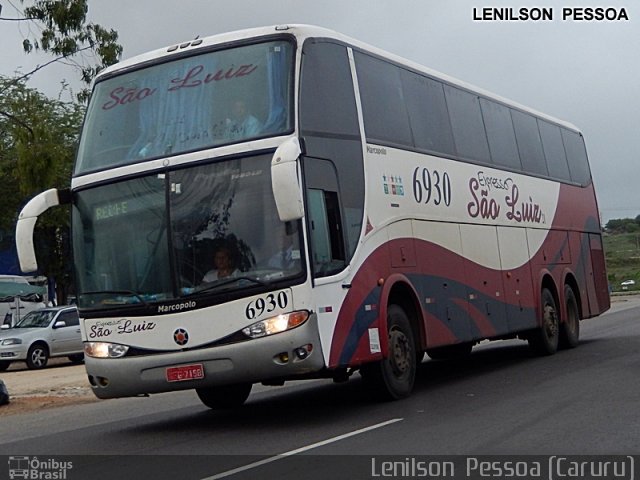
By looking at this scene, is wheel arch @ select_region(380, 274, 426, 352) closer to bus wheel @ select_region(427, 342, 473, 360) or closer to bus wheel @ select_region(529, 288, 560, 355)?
bus wheel @ select_region(427, 342, 473, 360)

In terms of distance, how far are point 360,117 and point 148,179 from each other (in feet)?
8.69

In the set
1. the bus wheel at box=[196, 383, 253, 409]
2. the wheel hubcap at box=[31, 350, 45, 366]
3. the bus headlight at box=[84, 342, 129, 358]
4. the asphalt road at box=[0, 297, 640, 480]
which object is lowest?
the asphalt road at box=[0, 297, 640, 480]

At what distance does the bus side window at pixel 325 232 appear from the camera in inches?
425

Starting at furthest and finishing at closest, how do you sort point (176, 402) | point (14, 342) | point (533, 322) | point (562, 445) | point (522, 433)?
point (14, 342) < point (533, 322) < point (176, 402) < point (522, 433) < point (562, 445)

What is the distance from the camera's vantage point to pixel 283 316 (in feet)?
34.1

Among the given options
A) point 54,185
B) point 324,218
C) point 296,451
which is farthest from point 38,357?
point 296,451

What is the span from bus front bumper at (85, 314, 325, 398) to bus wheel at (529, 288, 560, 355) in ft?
26.6

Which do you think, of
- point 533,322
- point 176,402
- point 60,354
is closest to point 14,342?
point 60,354

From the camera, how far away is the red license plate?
34.6ft

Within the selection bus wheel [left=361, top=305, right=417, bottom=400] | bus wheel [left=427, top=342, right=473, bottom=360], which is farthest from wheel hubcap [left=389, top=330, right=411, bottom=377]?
bus wheel [left=427, top=342, right=473, bottom=360]

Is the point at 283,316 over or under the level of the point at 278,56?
under

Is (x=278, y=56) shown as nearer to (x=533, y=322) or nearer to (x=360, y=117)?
(x=360, y=117)

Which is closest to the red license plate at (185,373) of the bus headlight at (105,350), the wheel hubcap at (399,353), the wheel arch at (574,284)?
the bus headlight at (105,350)

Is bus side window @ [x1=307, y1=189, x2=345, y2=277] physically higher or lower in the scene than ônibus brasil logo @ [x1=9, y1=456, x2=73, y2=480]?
higher
